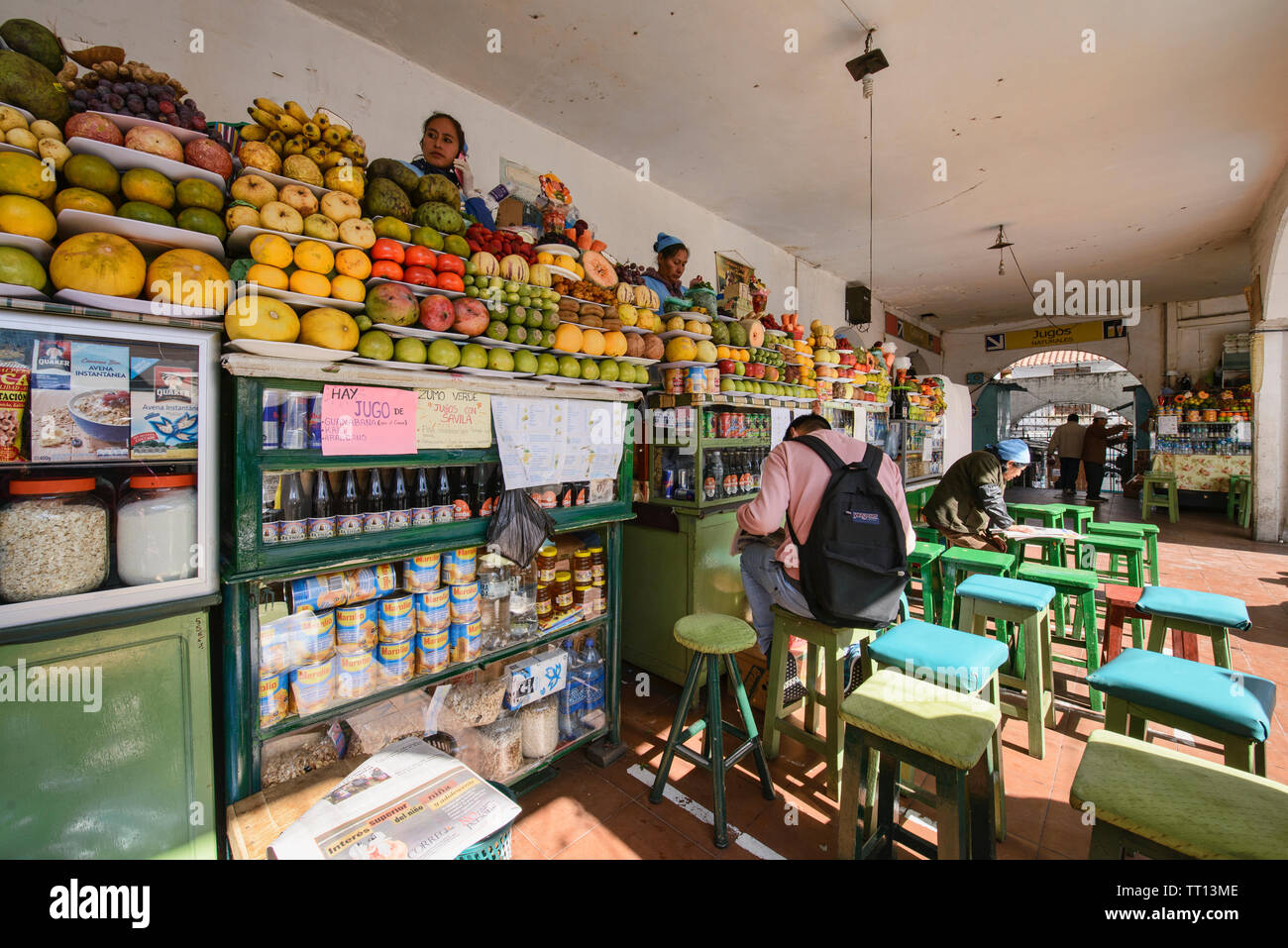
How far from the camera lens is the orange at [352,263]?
176 cm

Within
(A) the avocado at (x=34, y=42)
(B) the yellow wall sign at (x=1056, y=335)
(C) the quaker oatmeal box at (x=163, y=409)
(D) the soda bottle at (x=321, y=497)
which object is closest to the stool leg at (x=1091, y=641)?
(D) the soda bottle at (x=321, y=497)

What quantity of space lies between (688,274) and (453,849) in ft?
16.8

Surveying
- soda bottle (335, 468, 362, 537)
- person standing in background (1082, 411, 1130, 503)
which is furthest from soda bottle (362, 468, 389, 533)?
person standing in background (1082, 411, 1130, 503)

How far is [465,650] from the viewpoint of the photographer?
216cm

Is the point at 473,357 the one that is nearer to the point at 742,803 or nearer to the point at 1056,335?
the point at 742,803

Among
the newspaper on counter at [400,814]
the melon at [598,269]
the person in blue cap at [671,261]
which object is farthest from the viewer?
the person in blue cap at [671,261]

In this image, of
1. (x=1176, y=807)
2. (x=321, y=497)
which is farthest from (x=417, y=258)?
(x=1176, y=807)

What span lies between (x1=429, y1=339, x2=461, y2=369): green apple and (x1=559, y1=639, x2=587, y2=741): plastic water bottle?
1466mm

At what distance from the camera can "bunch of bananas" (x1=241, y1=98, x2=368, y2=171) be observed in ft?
5.92

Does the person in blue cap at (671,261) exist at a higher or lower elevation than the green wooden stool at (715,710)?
higher

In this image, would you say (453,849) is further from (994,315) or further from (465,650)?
(994,315)

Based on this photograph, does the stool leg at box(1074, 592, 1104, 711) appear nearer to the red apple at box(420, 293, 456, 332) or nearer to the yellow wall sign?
the red apple at box(420, 293, 456, 332)

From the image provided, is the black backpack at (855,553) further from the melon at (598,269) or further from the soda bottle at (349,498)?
the soda bottle at (349,498)

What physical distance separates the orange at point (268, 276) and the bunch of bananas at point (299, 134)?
0.52m
